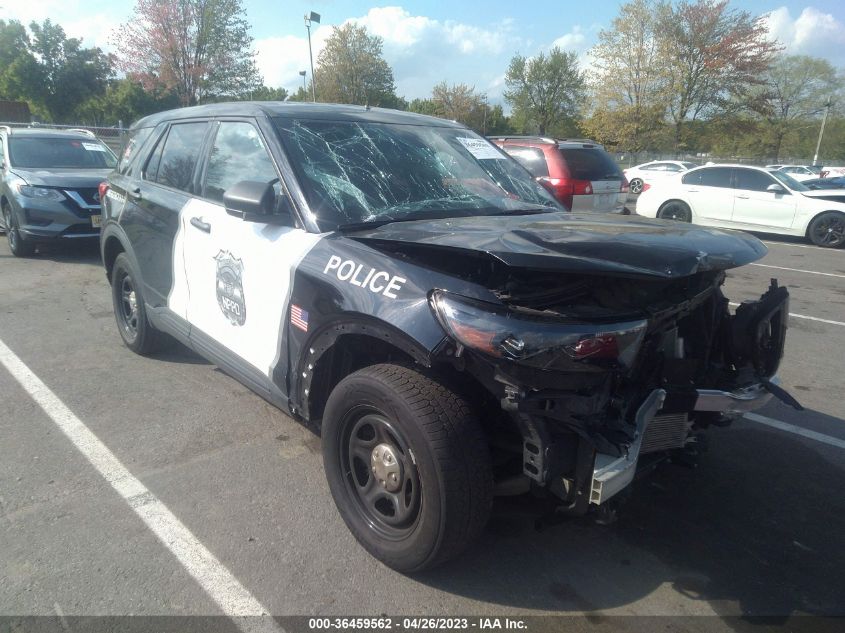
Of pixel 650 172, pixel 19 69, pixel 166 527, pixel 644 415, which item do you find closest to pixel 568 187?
pixel 644 415

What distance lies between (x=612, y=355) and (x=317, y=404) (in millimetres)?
1480

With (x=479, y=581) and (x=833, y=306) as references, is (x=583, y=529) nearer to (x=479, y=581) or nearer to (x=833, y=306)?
(x=479, y=581)

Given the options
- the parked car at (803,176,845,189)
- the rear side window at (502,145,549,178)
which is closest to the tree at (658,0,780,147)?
the parked car at (803,176,845,189)

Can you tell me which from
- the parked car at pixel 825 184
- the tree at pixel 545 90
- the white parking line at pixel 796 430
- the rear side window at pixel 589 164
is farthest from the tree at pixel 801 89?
the white parking line at pixel 796 430

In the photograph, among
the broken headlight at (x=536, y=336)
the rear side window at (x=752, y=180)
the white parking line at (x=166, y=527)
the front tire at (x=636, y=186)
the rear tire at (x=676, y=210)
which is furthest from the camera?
the front tire at (x=636, y=186)

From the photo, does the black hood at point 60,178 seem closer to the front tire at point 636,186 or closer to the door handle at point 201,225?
the door handle at point 201,225

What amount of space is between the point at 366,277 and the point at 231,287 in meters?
1.19

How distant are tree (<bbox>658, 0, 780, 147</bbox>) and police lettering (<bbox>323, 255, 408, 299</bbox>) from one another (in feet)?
123

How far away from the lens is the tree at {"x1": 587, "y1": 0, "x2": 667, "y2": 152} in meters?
35.3

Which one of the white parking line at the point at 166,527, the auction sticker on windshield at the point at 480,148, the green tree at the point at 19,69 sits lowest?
the white parking line at the point at 166,527

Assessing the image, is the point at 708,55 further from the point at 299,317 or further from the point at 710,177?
the point at 299,317

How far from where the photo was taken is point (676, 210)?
13891 millimetres

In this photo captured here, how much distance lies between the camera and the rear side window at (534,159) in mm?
→ 9562

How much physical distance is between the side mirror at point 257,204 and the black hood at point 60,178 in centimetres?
692
